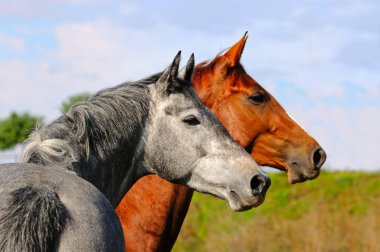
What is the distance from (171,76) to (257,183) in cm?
91

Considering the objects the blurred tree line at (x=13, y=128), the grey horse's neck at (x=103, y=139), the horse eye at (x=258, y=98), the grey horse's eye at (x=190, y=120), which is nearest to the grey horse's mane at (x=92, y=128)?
the grey horse's neck at (x=103, y=139)

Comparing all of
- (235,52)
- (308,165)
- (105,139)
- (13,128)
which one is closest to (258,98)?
(235,52)

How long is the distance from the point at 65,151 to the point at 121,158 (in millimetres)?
757

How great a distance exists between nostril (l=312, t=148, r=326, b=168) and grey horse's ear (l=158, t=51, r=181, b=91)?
89.7 inches

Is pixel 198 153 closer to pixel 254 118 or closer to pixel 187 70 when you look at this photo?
pixel 187 70

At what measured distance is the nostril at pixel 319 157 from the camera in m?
6.91

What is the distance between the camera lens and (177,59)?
4.99 meters

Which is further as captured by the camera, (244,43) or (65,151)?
(244,43)

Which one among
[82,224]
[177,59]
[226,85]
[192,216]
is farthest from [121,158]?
[192,216]

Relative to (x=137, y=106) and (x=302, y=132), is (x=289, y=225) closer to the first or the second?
(x=302, y=132)

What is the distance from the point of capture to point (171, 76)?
5.03 meters

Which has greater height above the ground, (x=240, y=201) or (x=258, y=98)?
(x=240, y=201)

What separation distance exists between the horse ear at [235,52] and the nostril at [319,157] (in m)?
1.10

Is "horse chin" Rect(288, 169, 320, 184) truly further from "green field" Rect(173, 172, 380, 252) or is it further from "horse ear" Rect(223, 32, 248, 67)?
"green field" Rect(173, 172, 380, 252)
